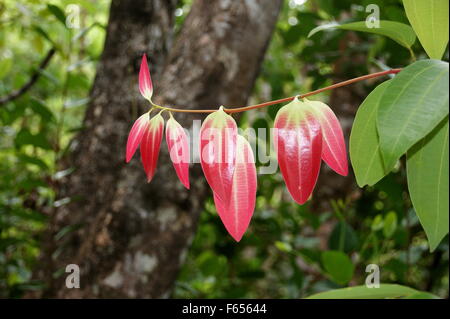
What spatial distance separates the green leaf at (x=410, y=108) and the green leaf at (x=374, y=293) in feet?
0.66

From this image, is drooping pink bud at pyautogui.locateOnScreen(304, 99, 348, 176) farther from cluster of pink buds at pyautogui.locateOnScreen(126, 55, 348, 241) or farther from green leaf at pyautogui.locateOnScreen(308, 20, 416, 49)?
green leaf at pyautogui.locateOnScreen(308, 20, 416, 49)

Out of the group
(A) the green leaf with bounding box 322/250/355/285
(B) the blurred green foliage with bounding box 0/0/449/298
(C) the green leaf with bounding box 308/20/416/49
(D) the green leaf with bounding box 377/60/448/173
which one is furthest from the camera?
(B) the blurred green foliage with bounding box 0/0/449/298

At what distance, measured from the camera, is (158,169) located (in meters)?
0.91

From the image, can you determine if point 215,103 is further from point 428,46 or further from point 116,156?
point 428,46

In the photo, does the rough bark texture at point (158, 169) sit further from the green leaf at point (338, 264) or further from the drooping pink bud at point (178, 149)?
the drooping pink bud at point (178, 149)

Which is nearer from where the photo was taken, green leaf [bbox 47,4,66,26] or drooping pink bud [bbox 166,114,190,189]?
drooping pink bud [bbox 166,114,190,189]

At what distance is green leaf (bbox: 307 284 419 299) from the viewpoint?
0.45 meters

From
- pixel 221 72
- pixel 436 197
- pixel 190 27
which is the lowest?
pixel 436 197

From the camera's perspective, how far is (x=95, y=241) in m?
0.91

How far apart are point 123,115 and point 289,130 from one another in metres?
0.89

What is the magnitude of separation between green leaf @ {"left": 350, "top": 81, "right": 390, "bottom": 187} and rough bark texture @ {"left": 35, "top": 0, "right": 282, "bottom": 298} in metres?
0.59

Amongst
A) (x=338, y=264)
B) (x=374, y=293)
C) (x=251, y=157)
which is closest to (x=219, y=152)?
(x=251, y=157)

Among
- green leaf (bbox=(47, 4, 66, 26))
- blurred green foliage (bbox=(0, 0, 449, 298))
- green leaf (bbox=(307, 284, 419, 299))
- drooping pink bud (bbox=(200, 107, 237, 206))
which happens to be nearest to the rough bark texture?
blurred green foliage (bbox=(0, 0, 449, 298))
